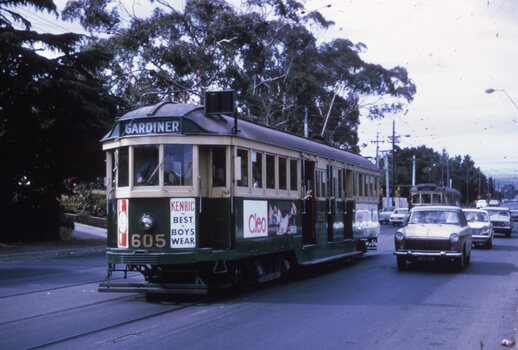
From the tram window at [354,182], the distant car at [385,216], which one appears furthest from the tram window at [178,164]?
the distant car at [385,216]

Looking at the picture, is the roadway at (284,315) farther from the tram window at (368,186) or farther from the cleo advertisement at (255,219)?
the tram window at (368,186)

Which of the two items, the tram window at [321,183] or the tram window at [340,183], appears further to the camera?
the tram window at [340,183]

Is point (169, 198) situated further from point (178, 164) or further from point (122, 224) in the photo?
point (122, 224)

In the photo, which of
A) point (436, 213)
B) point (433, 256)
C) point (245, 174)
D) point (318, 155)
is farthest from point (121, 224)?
point (436, 213)

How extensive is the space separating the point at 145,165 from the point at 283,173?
3.59m

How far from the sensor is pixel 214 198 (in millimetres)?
11680

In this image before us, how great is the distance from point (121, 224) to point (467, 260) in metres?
11.0

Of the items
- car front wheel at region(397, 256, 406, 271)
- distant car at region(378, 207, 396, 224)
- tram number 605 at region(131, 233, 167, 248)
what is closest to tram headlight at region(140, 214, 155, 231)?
tram number 605 at region(131, 233, 167, 248)

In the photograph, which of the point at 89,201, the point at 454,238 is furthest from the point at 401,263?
the point at 89,201

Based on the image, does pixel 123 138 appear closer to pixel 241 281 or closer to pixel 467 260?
pixel 241 281

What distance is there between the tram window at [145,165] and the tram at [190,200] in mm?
18

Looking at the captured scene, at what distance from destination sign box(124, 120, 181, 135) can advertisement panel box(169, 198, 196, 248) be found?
126 cm

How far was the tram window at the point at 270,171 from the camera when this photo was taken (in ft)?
43.2

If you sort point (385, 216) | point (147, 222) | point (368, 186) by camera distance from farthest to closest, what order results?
point (385, 216) → point (368, 186) → point (147, 222)
